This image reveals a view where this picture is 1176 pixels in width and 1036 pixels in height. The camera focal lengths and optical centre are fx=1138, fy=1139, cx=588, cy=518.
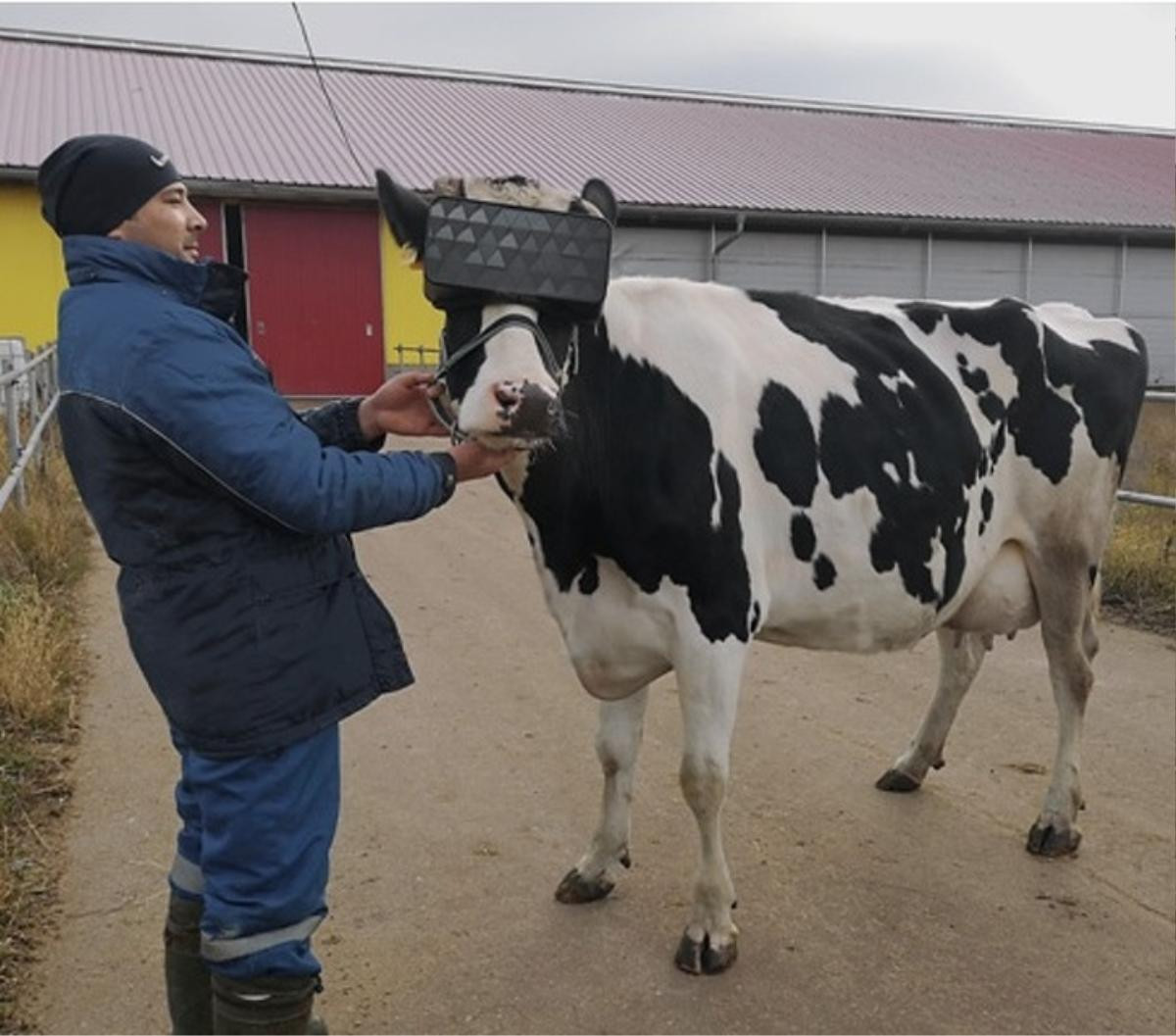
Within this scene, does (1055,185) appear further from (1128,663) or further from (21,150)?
(1128,663)

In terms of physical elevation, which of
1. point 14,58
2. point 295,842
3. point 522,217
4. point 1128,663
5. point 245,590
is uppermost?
point 14,58

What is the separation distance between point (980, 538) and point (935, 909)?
44.9 inches

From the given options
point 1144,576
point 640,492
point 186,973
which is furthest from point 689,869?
point 1144,576

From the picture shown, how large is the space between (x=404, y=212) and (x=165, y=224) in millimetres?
606

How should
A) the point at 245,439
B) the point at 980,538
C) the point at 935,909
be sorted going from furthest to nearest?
the point at 980,538 < the point at 935,909 < the point at 245,439

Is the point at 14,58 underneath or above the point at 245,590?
above

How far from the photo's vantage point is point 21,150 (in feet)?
56.9

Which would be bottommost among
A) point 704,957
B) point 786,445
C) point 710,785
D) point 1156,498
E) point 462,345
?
point 704,957

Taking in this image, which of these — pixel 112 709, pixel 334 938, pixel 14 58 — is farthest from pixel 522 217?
pixel 14 58

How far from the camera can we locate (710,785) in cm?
301

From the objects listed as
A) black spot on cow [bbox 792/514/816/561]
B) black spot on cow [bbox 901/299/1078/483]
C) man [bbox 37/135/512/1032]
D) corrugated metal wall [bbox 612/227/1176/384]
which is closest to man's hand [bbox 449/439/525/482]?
man [bbox 37/135/512/1032]

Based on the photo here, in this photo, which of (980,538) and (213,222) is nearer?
(980,538)

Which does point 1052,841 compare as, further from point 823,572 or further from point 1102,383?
point 1102,383

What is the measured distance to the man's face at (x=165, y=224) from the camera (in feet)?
6.48
